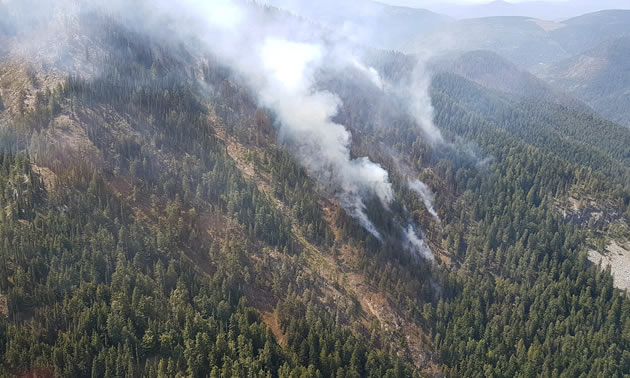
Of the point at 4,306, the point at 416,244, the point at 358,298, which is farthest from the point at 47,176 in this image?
the point at 416,244

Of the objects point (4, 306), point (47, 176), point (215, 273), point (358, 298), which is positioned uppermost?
point (47, 176)

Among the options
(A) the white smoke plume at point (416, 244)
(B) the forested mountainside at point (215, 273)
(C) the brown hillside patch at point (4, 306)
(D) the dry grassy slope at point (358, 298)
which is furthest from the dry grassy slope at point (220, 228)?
(C) the brown hillside patch at point (4, 306)

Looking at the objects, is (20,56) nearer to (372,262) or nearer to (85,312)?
(85,312)

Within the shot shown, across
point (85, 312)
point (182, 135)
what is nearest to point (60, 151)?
point (182, 135)

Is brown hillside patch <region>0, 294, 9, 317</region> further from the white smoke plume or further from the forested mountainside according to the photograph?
the white smoke plume

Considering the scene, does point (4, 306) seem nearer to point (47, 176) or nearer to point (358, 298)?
point (47, 176)

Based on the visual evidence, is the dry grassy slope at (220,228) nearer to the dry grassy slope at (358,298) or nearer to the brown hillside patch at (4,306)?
the dry grassy slope at (358,298)

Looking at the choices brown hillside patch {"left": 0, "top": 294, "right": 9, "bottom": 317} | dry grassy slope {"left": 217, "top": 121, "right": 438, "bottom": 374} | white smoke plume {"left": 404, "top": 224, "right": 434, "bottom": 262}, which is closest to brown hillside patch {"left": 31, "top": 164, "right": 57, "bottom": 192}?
brown hillside patch {"left": 0, "top": 294, "right": 9, "bottom": 317}

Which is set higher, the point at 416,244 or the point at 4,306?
the point at 4,306
